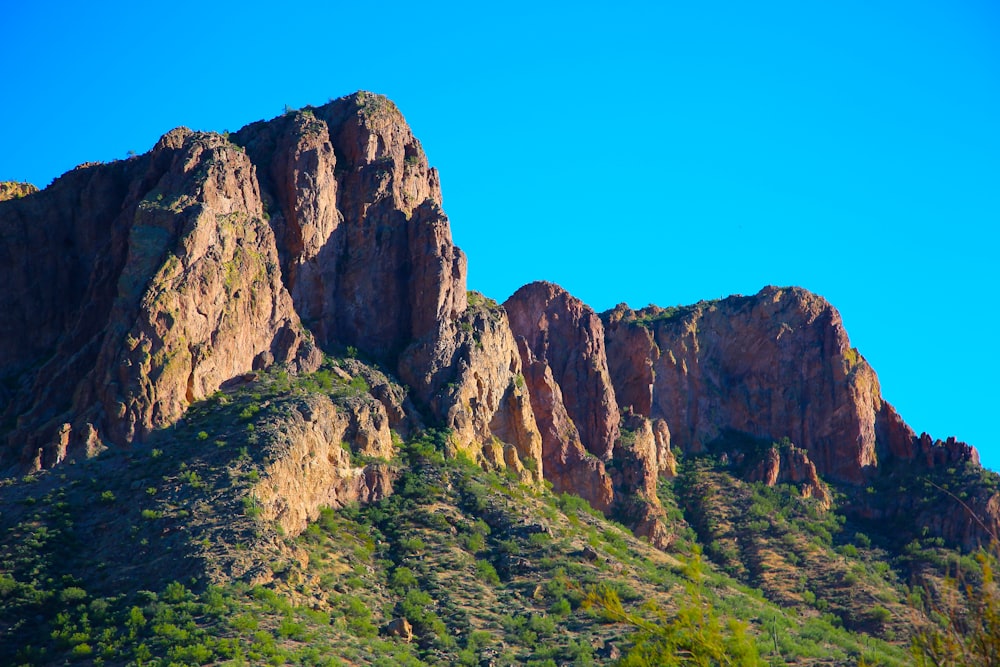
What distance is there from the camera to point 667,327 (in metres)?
140

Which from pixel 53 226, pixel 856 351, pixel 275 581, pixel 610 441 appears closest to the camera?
pixel 275 581

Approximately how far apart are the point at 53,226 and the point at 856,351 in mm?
79248

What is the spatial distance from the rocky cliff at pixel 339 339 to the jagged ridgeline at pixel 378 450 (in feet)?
0.77

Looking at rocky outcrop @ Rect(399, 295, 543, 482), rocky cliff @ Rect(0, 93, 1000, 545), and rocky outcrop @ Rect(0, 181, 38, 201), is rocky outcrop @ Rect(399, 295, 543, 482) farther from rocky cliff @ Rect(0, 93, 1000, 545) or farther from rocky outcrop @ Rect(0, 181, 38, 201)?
rocky outcrop @ Rect(0, 181, 38, 201)

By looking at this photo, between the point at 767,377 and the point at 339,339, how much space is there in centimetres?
5314

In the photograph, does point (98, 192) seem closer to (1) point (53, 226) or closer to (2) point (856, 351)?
(1) point (53, 226)

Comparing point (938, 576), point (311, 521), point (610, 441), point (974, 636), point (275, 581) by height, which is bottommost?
point (974, 636)

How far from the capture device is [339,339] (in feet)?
334

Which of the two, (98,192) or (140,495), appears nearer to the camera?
(140,495)

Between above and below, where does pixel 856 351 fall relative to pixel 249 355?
above

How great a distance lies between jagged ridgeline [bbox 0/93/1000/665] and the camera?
74312mm

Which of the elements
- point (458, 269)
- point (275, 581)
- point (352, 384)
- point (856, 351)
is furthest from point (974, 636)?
point (856, 351)

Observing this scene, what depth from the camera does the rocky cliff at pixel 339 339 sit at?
86.9 metres

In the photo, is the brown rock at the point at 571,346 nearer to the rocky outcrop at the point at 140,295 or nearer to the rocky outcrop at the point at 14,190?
the rocky outcrop at the point at 140,295
